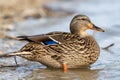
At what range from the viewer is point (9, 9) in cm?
1500

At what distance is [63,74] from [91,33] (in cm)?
375

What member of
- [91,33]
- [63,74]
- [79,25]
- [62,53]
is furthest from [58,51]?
[91,33]

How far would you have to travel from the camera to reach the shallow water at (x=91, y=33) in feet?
27.6

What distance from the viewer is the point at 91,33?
12.2 meters

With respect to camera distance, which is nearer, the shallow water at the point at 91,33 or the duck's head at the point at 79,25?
the shallow water at the point at 91,33

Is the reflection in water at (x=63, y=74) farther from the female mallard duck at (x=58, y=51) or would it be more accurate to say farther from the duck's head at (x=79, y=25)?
the duck's head at (x=79, y=25)

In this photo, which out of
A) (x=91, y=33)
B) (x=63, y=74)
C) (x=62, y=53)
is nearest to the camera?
(x=63, y=74)

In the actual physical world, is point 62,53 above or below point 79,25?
below

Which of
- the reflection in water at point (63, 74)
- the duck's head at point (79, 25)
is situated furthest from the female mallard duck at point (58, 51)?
the duck's head at point (79, 25)

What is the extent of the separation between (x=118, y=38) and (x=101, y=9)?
193 inches

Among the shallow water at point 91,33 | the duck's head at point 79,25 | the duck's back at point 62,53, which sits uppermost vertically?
the duck's head at point 79,25

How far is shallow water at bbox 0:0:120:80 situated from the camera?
842 cm

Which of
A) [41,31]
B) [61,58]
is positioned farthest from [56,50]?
[41,31]

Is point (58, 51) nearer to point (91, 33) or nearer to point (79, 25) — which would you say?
point (79, 25)
